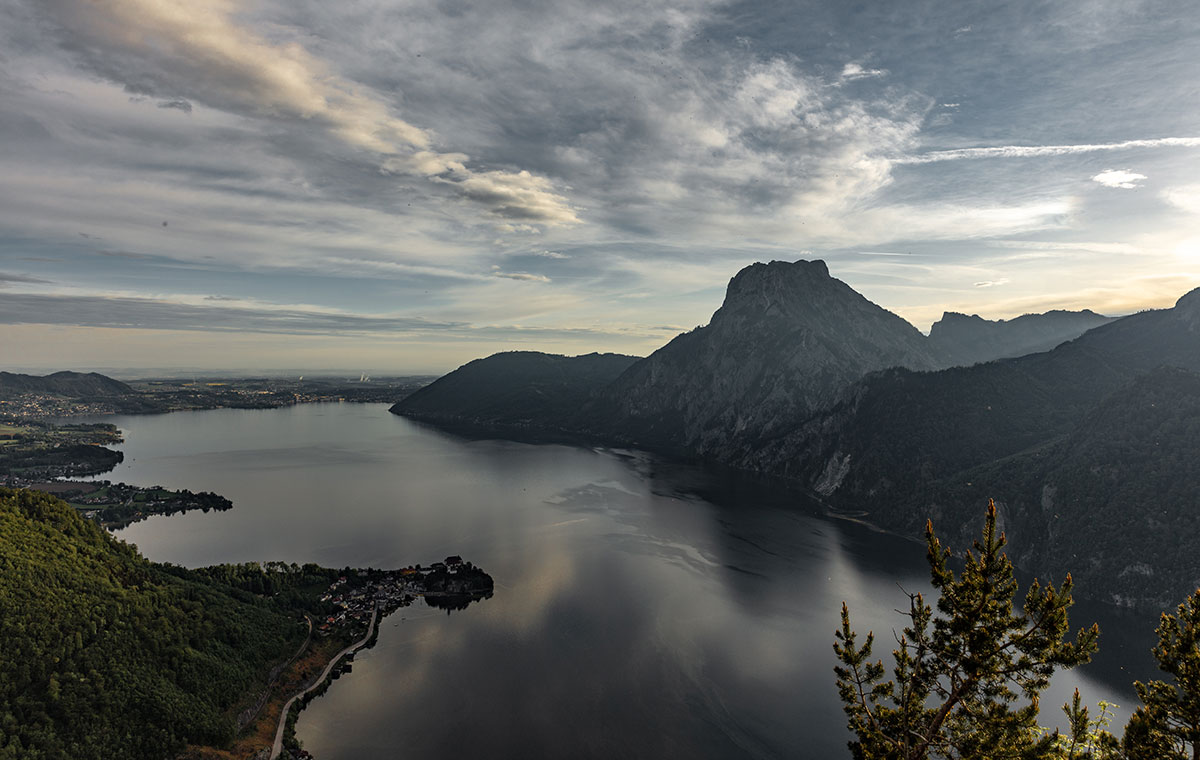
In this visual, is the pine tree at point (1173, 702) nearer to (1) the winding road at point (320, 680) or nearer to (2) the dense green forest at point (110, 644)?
(1) the winding road at point (320, 680)

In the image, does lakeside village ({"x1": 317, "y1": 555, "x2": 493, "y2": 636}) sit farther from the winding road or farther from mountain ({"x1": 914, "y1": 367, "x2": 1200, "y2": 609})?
mountain ({"x1": 914, "y1": 367, "x2": 1200, "y2": 609})

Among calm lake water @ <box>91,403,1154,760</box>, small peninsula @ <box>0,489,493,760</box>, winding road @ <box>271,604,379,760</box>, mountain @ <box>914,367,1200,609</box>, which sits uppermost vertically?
mountain @ <box>914,367,1200,609</box>

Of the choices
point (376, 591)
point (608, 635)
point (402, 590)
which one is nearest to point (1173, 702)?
point (608, 635)

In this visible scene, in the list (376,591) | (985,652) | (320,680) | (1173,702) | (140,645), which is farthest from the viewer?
(376,591)

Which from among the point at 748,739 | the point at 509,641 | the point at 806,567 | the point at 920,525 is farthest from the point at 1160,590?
the point at 509,641

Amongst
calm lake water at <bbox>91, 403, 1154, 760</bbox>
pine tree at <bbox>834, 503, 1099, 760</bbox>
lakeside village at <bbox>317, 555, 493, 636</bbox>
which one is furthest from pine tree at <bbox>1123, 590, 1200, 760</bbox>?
lakeside village at <bbox>317, 555, 493, 636</bbox>

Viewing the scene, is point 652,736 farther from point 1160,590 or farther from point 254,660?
point 1160,590

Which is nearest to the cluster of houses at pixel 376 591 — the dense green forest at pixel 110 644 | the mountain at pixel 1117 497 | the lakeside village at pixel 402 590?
the lakeside village at pixel 402 590

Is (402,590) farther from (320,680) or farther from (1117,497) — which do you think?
(1117,497)
